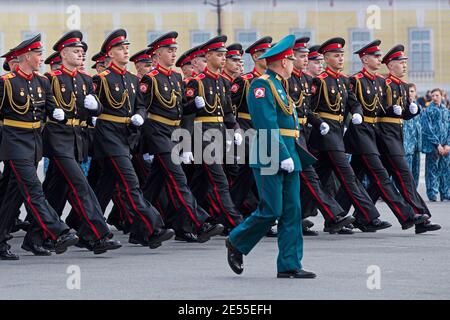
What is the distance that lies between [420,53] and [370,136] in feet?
101

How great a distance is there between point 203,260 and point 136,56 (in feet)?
13.5

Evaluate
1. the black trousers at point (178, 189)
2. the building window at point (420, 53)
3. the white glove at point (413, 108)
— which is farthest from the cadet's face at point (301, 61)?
the building window at point (420, 53)

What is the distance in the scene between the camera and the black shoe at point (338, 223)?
1412 cm

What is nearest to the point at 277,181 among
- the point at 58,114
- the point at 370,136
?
the point at 58,114

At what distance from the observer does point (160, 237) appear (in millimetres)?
12711

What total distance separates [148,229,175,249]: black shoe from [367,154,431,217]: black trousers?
2628 mm

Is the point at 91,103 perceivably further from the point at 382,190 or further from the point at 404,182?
the point at 404,182

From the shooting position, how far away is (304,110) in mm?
14336

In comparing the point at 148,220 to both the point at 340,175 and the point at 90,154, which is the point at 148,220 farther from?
the point at 340,175

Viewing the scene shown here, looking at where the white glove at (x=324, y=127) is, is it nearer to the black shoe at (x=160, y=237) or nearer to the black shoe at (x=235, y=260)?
the black shoe at (x=160, y=237)

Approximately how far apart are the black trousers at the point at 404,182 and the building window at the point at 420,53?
99.3 feet

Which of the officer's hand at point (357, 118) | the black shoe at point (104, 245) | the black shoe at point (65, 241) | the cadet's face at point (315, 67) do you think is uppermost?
the cadet's face at point (315, 67)

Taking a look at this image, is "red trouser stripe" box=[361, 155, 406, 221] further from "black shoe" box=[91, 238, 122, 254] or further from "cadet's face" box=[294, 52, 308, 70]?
"black shoe" box=[91, 238, 122, 254]
